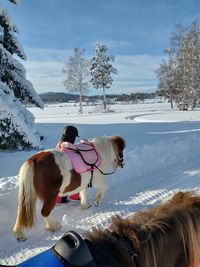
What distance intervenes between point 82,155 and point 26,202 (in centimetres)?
118

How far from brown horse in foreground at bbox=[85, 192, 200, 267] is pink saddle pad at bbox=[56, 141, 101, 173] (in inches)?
115

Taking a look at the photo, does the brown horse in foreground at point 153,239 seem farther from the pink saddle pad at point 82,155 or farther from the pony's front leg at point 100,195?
the pony's front leg at point 100,195

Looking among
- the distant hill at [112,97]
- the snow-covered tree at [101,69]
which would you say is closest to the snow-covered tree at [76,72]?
the snow-covered tree at [101,69]

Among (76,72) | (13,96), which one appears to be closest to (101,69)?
(76,72)

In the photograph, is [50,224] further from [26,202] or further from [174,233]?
[174,233]

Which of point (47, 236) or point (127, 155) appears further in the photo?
point (127, 155)

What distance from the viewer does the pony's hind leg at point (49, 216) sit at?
446 centimetres

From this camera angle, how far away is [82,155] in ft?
16.4

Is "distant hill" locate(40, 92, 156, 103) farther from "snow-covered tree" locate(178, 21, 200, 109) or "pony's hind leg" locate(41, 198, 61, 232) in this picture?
"pony's hind leg" locate(41, 198, 61, 232)

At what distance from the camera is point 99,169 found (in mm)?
5367

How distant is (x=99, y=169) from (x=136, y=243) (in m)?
3.72

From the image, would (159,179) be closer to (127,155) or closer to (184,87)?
(127,155)

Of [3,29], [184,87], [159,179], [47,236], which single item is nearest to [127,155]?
[159,179]

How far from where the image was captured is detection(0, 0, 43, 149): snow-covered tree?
31.8ft
